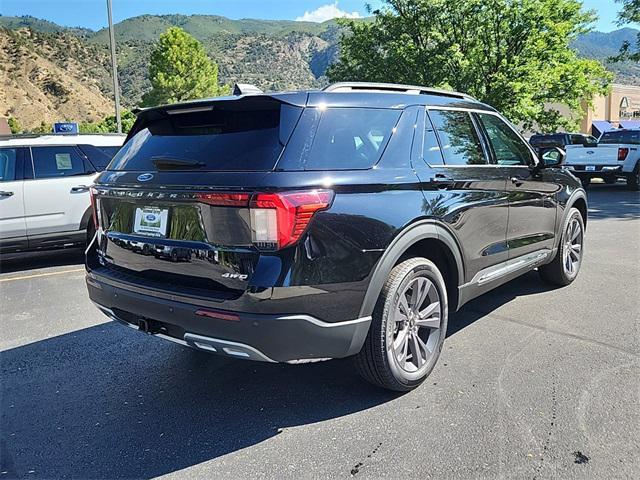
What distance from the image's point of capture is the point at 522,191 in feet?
15.0

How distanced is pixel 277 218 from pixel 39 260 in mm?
6571

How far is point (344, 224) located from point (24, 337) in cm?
321

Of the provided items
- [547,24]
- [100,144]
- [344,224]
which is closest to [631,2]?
[547,24]

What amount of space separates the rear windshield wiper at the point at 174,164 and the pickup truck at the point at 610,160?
47.5 ft

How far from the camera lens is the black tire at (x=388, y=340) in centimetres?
306

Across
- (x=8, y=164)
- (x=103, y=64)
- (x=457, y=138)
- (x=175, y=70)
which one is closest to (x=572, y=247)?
(x=457, y=138)

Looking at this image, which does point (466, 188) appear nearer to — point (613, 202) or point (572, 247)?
point (572, 247)

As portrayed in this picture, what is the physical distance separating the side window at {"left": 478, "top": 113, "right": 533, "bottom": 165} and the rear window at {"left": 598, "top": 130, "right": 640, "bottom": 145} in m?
12.9

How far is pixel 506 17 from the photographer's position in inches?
712

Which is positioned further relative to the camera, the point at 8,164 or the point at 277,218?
the point at 8,164

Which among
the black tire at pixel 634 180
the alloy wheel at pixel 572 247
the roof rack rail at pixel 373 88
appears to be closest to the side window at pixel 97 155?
the roof rack rail at pixel 373 88

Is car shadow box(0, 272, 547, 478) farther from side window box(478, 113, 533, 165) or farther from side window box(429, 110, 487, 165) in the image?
side window box(478, 113, 533, 165)

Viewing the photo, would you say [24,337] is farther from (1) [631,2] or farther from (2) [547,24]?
(1) [631,2]

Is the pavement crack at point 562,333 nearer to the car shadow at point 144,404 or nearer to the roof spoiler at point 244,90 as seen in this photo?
the car shadow at point 144,404
